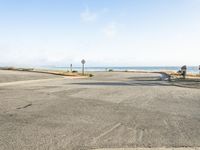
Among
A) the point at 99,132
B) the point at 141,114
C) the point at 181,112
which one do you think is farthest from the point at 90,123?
the point at 181,112

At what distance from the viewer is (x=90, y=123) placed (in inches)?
273

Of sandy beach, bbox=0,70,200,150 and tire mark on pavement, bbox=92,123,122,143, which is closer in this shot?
sandy beach, bbox=0,70,200,150

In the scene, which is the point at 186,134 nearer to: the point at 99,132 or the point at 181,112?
the point at 99,132

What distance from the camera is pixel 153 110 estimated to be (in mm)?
9016

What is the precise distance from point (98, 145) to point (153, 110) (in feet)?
14.8

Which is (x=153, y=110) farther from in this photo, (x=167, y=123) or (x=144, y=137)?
(x=144, y=137)

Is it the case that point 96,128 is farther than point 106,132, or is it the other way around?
point 96,128

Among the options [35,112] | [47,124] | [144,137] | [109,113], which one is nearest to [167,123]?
[144,137]

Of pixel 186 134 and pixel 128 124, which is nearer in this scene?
pixel 186 134

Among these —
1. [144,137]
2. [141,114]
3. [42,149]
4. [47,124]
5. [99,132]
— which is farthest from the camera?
[141,114]

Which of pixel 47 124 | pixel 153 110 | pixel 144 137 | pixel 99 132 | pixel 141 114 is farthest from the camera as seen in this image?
pixel 153 110

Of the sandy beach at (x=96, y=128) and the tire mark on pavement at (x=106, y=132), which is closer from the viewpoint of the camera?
the sandy beach at (x=96, y=128)

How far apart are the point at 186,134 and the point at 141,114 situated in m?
2.49

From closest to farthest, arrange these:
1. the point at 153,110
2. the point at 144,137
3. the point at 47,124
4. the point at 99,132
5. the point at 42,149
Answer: the point at 42,149, the point at 144,137, the point at 99,132, the point at 47,124, the point at 153,110
